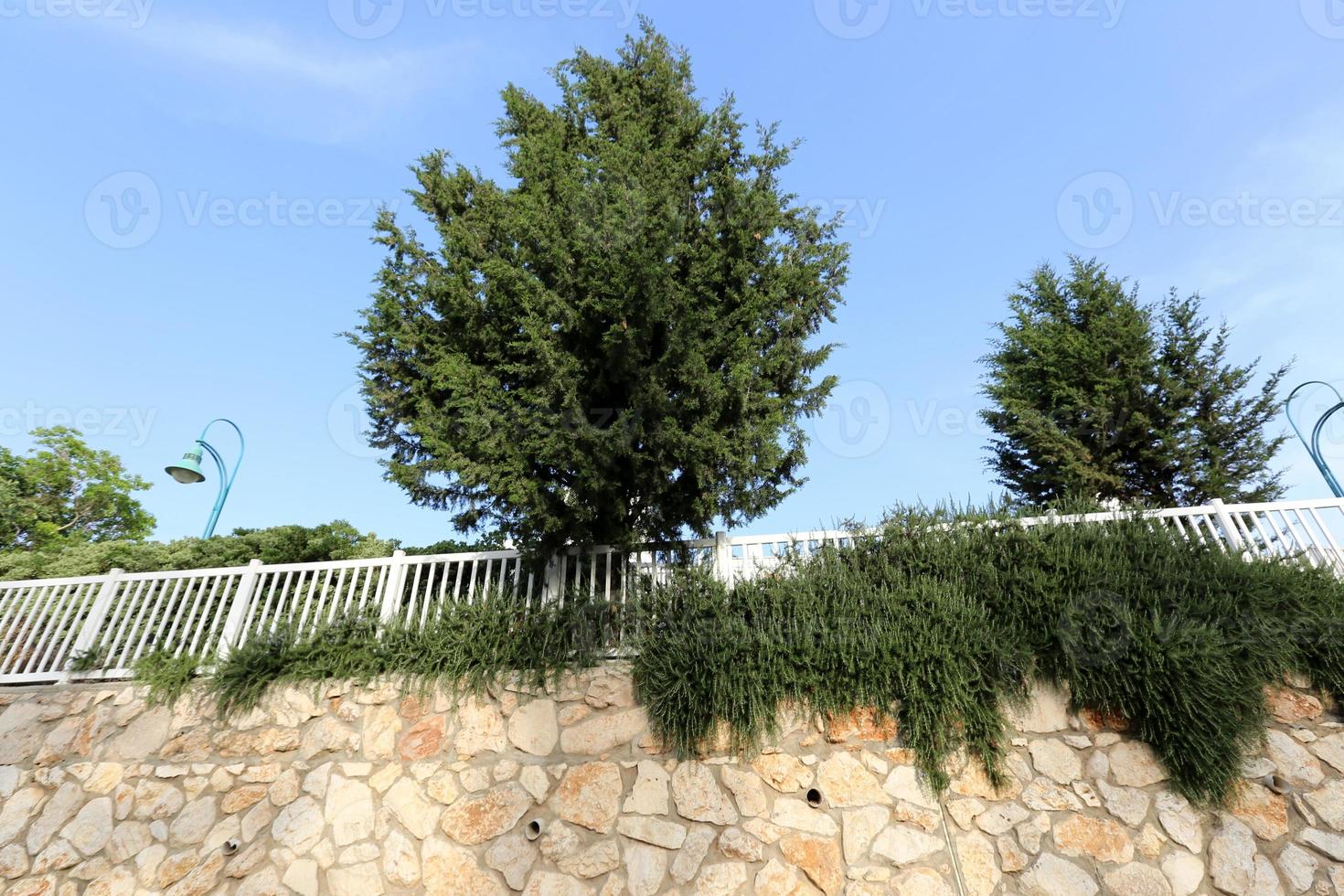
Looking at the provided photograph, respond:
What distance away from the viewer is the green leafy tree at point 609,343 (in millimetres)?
5020

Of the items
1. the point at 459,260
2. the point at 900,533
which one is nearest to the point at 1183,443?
the point at 900,533

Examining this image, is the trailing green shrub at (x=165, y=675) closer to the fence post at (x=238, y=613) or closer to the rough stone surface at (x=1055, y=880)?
the fence post at (x=238, y=613)

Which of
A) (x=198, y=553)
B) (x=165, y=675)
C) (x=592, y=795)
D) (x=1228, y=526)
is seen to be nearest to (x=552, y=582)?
(x=592, y=795)

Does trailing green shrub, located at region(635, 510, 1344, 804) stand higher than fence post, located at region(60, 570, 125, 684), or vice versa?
fence post, located at region(60, 570, 125, 684)

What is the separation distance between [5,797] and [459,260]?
235 inches

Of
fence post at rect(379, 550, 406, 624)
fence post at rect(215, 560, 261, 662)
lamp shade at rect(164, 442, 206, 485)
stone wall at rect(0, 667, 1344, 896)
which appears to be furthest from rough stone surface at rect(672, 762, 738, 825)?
lamp shade at rect(164, 442, 206, 485)

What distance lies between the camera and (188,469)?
876 centimetres

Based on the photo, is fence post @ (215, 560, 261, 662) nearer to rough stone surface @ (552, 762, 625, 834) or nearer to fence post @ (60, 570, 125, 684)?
fence post @ (60, 570, 125, 684)

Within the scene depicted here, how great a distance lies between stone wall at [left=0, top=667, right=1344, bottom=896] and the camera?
3.81 meters

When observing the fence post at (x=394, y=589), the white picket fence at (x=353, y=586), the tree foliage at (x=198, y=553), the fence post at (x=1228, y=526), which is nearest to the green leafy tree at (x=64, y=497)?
the tree foliage at (x=198, y=553)

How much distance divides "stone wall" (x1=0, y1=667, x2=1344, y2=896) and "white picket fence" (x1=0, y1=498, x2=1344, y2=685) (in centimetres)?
71

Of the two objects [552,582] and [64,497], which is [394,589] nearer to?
[552,582]

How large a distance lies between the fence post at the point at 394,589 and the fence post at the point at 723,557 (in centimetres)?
279

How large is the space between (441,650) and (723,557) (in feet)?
7.98
